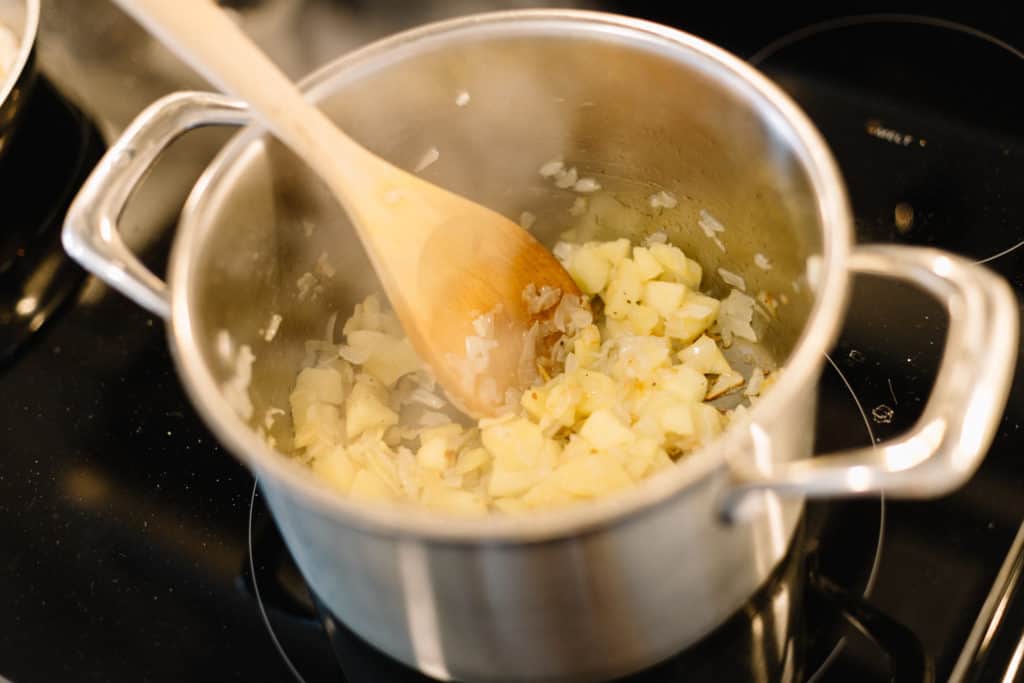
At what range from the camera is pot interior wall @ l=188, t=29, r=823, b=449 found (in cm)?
76

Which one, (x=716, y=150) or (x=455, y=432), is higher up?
(x=716, y=150)

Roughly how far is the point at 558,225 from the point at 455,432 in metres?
0.25

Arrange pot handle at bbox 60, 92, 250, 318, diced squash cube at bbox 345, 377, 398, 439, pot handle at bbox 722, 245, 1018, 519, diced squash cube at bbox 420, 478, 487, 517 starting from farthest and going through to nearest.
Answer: diced squash cube at bbox 345, 377, 398, 439
diced squash cube at bbox 420, 478, 487, 517
pot handle at bbox 60, 92, 250, 318
pot handle at bbox 722, 245, 1018, 519

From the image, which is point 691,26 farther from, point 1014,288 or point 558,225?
point 1014,288

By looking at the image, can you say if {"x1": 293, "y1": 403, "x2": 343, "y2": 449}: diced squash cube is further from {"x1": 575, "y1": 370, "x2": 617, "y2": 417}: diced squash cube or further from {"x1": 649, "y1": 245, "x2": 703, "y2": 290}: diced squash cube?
{"x1": 649, "y1": 245, "x2": 703, "y2": 290}: diced squash cube

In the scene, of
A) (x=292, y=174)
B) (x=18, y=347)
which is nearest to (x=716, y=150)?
(x=292, y=174)

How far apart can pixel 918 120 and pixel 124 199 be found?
2.41 feet

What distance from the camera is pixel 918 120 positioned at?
1.01 meters

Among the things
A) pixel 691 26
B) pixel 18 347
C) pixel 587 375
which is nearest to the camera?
pixel 587 375

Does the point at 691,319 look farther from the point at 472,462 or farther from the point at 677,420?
the point at 472,462

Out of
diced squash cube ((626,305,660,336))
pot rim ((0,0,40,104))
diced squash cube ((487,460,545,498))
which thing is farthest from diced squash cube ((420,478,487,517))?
pot rim ((0,0,40,104))

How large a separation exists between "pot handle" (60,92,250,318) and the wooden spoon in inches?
1.4

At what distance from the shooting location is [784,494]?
0.57 m

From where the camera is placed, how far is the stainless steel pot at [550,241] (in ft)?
1.80
